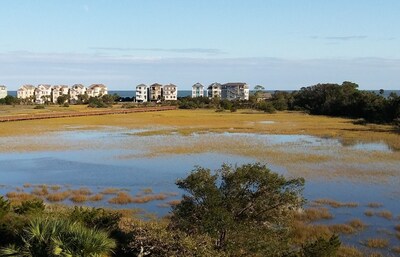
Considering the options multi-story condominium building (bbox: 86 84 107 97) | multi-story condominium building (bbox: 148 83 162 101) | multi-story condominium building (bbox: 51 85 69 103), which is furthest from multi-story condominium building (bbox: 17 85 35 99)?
multi-story condominium building (bbox: 148 83 162 101)

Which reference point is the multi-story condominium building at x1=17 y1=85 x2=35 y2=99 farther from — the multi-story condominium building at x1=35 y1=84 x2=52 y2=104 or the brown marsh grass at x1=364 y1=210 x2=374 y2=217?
the brown marsh grass at x1=364 y1=210 x2=374 y2=217

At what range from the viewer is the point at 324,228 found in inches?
751

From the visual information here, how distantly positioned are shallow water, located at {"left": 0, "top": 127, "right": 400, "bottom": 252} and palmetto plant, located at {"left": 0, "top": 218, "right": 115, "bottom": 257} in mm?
10724

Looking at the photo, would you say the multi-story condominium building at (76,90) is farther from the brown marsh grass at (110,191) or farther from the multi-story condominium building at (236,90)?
the brown marsh grass at (110,191)

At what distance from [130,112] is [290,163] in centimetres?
6999

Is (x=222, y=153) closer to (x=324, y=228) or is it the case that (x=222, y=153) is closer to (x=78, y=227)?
(x=324, y=228)

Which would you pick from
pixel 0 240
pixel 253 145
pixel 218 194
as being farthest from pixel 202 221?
pixel 253 145

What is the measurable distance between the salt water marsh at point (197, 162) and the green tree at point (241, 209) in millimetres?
4616

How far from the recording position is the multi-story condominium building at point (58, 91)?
173 meters

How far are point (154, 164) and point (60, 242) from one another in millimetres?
26095

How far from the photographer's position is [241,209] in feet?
46.9

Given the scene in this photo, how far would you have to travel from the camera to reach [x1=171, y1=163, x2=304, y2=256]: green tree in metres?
13.3

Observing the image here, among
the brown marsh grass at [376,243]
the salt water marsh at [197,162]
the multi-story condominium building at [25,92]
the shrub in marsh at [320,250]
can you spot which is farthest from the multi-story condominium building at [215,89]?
the shrub in marsh at [320,250]

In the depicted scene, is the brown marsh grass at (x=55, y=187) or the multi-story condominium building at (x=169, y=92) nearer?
the brown marsh grass at (x=55, y=187)
